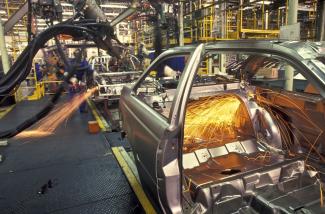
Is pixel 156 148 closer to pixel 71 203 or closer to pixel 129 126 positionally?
pixel 129 126

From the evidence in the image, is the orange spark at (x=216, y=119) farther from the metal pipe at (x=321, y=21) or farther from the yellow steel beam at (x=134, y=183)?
the metal pipe at (x=321, y=21)

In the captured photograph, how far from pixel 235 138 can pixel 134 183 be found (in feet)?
4.72

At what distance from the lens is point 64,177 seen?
372 centimetres

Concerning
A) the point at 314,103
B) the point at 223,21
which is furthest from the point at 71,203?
the point at 223,21

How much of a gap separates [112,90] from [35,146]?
2757mm

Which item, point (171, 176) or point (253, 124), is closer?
point (171, 176)

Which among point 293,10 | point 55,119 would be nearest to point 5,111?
point 55,119

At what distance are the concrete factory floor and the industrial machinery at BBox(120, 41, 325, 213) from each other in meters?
0.88

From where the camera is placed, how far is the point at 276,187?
2.25 metres

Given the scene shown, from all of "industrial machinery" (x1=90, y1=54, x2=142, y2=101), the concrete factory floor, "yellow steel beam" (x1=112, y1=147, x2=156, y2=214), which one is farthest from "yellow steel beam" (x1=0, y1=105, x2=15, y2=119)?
"yellow steel beam" (x1=112, y1=147, x2=156, y2=214)

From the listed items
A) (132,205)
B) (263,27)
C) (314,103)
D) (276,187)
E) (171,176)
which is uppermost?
(263,27)

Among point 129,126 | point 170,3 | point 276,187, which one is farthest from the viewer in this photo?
point 170,3

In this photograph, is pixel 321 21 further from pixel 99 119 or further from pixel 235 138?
pixel 99 119

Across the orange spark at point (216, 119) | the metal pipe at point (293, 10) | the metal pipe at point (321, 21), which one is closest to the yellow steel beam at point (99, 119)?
the orange spark at point (216, 119)
